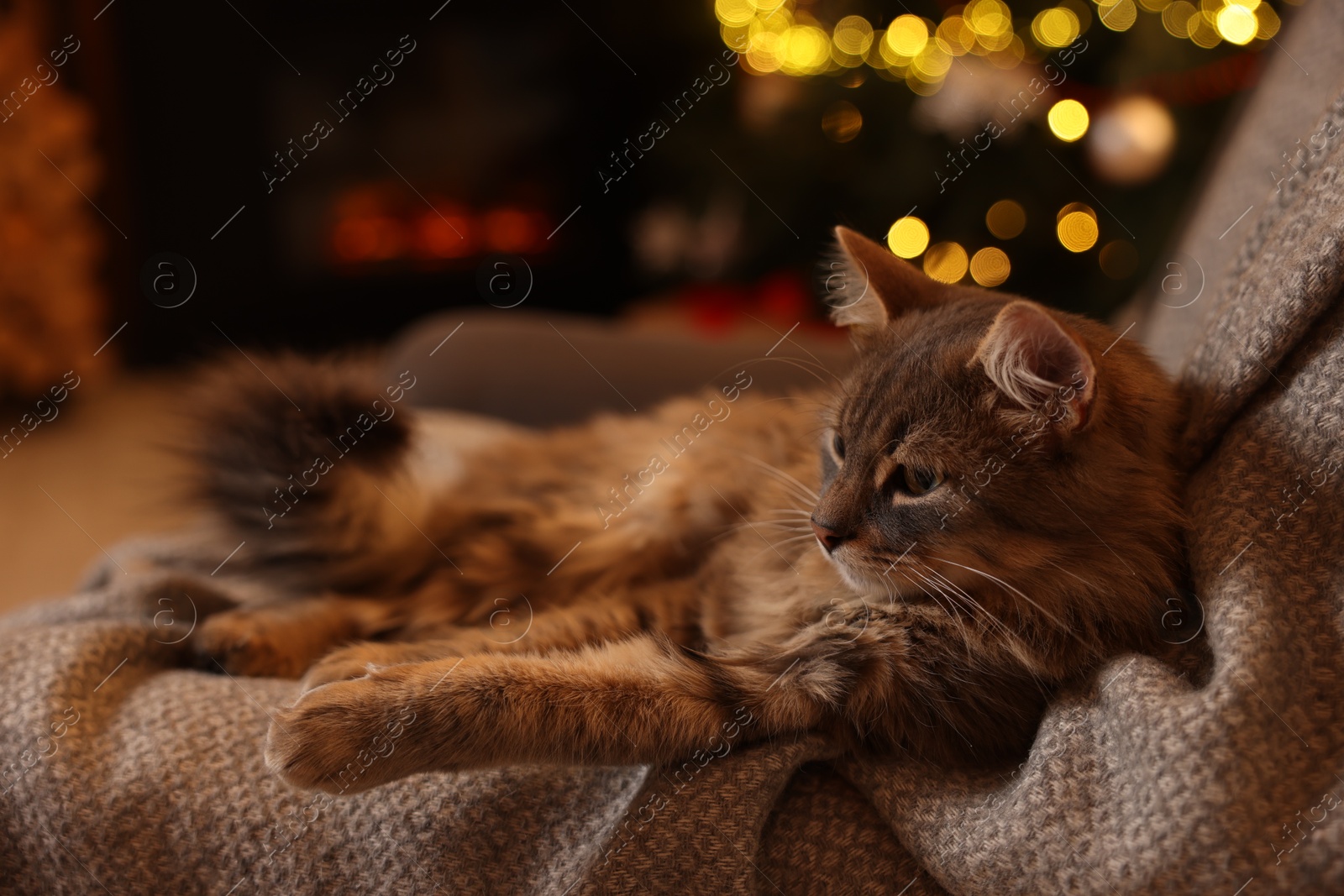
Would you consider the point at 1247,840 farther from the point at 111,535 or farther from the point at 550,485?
the point at 111,535

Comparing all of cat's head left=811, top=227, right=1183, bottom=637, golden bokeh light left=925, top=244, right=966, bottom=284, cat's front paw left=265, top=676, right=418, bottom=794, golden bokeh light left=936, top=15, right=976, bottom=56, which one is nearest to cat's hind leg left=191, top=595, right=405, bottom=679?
cat's front paw left=265, top=676, right=418, bottom=794

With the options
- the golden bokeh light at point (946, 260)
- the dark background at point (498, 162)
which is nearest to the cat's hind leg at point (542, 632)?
the golden bokeh light at point (946, 260)

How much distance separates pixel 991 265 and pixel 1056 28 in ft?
2.15

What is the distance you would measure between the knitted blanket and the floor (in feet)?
4.98

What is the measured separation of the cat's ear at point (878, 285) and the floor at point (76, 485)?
70.4 inches

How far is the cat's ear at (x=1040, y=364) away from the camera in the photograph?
819mm

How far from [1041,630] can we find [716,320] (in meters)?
2.83

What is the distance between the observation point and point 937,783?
2.69 feet

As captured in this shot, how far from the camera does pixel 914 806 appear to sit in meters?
0.79

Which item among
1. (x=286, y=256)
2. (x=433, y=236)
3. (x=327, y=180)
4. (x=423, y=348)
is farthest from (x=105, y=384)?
(x=423, y=348)

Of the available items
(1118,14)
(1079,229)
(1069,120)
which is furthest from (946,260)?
(1118,14)

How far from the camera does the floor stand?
2.66 m

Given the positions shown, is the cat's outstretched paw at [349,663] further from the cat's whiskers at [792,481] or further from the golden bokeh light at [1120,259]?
the golden bokeh light at [1120,259]

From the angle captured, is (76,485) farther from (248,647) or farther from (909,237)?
(909,237)
